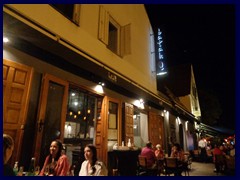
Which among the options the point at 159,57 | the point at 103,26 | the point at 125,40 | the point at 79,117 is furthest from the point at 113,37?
the point at 79,117

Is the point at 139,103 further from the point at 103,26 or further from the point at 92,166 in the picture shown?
the point at 92,166

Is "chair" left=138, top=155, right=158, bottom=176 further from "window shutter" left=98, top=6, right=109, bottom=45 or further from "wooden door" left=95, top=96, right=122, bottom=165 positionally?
"window shutter" left=98, top=6, right=109, bottom=45

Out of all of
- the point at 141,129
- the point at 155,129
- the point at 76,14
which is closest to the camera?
the point at 76,14

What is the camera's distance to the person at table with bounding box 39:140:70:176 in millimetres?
3102

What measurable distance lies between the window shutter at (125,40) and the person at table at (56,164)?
430cm

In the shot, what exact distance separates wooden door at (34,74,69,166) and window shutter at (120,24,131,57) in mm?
2833

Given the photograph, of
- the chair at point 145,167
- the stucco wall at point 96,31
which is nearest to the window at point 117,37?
the stucco wall at point 96,31

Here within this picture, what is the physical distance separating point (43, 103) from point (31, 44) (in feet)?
4.21

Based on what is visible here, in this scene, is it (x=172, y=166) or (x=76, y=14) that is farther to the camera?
(x=172, y=166)

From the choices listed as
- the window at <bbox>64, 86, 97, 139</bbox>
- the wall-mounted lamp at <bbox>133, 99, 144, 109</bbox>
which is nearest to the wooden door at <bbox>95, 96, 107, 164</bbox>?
the wall-mounted lamp at <bbox>133, 99, 144, 109</bbox>

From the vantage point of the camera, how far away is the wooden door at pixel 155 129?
8938mm

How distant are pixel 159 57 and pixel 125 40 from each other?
2977mm

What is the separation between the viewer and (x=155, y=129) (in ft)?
30.8

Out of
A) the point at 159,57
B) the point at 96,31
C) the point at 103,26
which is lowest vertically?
the point at 96,31
